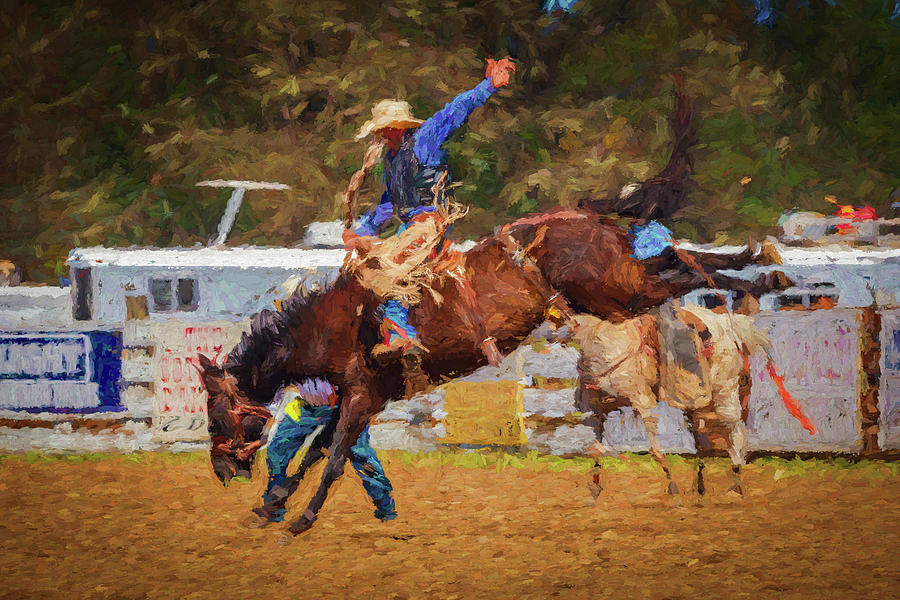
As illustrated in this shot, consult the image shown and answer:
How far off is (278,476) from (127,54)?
39.9ft

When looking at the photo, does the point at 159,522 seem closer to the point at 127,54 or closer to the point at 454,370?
the point at 454,370

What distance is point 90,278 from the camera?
841 cm

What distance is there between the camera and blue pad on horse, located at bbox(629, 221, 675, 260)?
4.15 meters

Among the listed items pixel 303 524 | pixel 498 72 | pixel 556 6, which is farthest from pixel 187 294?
pixel 556 6

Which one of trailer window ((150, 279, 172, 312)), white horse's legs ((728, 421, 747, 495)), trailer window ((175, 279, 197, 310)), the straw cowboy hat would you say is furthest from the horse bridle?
trailer window ((150, 279, 172, 312))

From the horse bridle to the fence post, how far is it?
5307 millimetres

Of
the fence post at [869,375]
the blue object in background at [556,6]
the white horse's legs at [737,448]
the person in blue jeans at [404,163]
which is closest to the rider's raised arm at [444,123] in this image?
the person in blue jeans at [404,163]

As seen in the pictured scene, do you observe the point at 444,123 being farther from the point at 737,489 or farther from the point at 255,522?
the point at 737,489

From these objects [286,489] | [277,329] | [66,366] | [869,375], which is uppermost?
[277,329]

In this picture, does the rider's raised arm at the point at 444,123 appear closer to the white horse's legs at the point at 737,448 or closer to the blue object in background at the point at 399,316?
the blue object in background at the point at 399,316

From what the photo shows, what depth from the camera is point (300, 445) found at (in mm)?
4816

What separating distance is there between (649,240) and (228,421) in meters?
2.73

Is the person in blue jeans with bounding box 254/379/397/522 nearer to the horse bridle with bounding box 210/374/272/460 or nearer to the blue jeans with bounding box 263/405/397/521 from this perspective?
the blue jeans with bounding box 263/405/397/521

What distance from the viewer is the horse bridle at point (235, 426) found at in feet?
15.0
